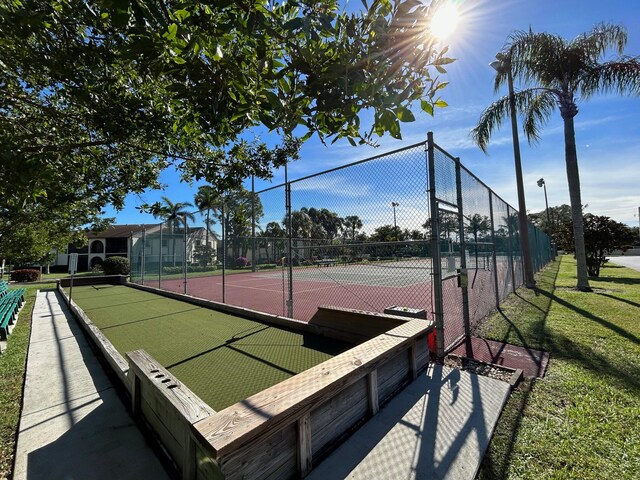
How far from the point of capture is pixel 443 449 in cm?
237

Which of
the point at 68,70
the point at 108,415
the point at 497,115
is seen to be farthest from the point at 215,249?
the point at 497,115

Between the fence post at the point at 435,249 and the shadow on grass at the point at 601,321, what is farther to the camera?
the shadow on grass at the point at 601,321

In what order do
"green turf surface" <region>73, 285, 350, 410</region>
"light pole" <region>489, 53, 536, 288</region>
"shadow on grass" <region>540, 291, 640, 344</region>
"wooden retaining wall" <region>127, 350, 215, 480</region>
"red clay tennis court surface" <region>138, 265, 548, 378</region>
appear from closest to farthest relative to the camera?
1. "wooden retaining wall" <region>127, 350, 215, 480</region>
2. "green turf surface" <region>73, 285, 350, 410</region>
3. "red clay tennis court surface" <region>138, 265, 548, 378</region>
4. "shadow on grass" <region>540, 291, 640, 344</region>
5. "light pole" <region>489, 53, 536, 288</region>

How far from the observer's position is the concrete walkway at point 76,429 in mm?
2324

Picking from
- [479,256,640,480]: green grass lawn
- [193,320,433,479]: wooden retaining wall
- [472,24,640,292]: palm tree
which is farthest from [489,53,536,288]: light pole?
[193,320,433,479]: wooden retaining wall

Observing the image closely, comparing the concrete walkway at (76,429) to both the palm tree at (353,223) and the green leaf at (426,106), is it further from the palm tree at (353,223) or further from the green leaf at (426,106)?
the palm tree at (353,223)

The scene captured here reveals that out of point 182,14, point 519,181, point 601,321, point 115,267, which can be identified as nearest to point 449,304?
point 601,321

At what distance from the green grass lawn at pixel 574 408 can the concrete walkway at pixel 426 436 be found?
0.14 meters

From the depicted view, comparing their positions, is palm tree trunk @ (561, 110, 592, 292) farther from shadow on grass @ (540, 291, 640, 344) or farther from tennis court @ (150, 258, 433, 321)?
tennis court @ (150, 258, 433, 321)

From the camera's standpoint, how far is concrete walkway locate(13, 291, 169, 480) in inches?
91.5

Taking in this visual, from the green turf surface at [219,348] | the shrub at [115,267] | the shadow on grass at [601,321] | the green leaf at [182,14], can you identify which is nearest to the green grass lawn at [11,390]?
the green turf surface at [219,348]

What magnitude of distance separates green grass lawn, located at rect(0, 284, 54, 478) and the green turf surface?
1.17 meters

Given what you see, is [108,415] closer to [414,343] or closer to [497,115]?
[414,343]

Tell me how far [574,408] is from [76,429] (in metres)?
4.89
